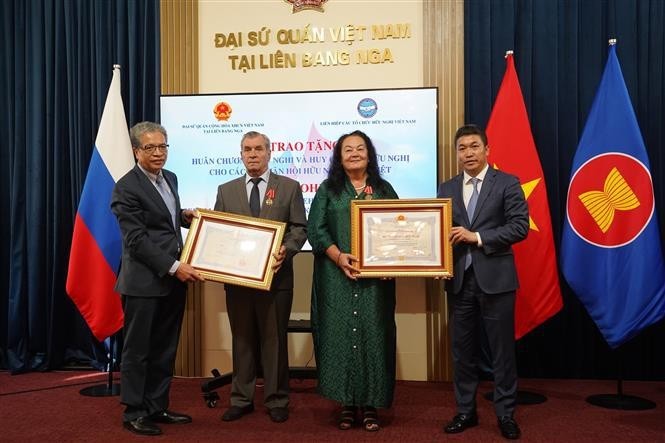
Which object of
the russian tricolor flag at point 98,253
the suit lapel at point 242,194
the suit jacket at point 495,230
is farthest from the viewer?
the russian tricolor flag at point 98,253

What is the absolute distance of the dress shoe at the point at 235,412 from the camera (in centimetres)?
304

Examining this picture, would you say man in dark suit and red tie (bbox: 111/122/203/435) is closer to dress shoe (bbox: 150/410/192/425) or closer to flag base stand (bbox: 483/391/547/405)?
dress shoe (bbox: 150/410/192/425)

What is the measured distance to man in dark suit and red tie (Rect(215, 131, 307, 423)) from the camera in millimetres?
3045

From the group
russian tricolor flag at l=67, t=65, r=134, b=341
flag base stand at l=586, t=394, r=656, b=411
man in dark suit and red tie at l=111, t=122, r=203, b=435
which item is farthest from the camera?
russian tricolor flag at l=67, t=65, r=134, b=341

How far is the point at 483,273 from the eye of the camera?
107 inches

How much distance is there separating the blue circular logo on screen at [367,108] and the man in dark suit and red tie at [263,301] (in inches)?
38.2

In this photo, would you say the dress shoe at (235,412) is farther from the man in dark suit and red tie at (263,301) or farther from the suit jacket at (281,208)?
the suit jacket at (281,208)

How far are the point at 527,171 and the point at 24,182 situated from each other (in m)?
3.60

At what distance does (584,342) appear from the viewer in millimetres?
4027

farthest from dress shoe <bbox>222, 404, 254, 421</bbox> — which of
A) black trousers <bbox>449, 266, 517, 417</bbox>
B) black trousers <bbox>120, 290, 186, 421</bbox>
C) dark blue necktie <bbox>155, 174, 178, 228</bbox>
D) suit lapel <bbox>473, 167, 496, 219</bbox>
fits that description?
suit lapel <bbox>473, 167, 496, 219</bbox>

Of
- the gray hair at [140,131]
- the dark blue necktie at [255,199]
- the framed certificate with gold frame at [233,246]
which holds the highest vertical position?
the gray hair at [140,131]

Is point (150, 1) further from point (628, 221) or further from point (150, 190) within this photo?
point (628, 221)

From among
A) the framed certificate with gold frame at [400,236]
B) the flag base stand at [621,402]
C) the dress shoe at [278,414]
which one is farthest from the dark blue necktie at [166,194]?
the flag base stand at [621,402]

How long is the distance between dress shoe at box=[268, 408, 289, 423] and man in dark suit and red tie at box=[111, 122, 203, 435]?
55 cm
